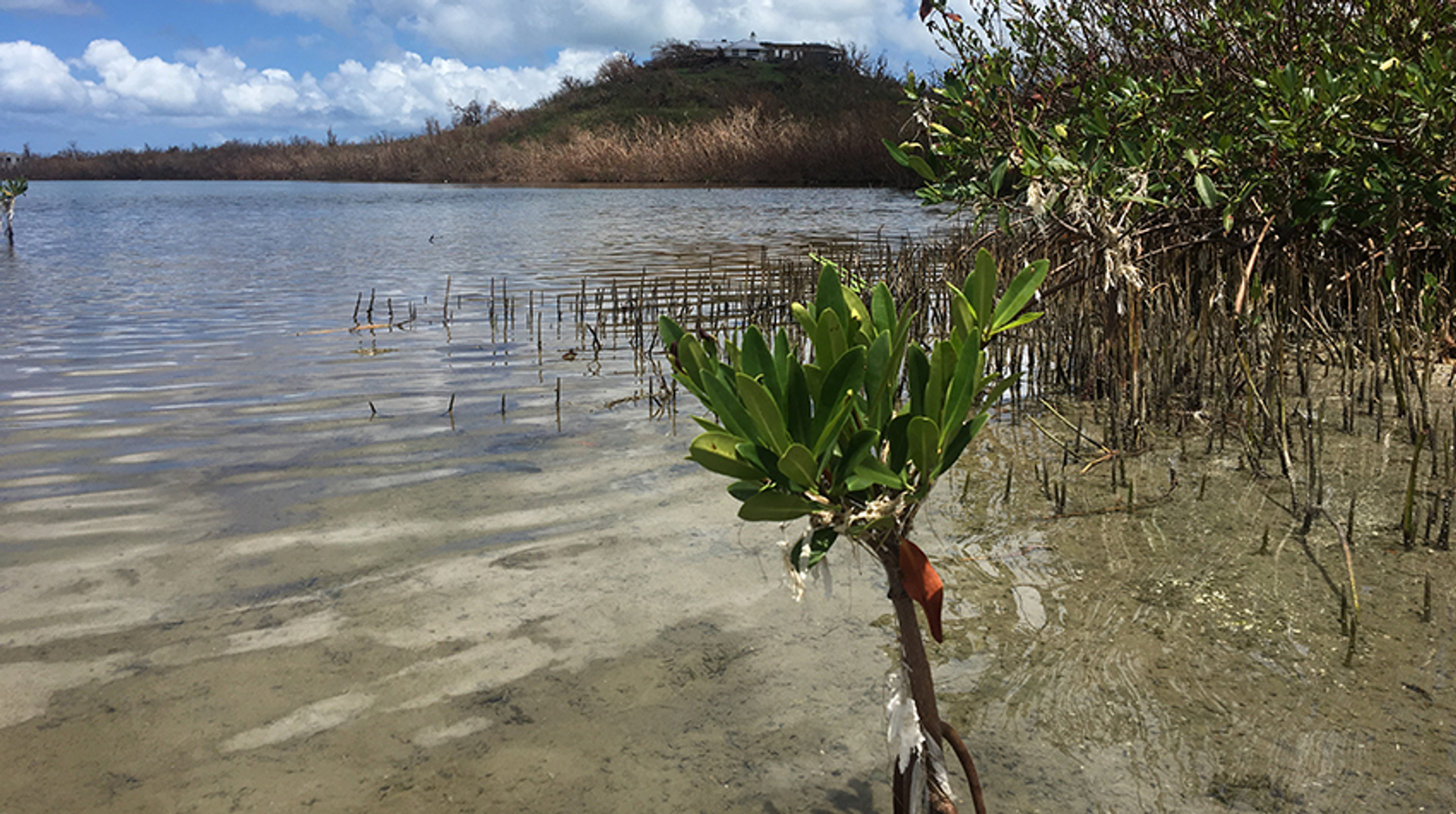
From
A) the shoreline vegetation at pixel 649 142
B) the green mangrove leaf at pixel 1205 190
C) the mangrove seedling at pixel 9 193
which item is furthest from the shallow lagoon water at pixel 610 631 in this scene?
the shoreline vegetation at pixel 649 142

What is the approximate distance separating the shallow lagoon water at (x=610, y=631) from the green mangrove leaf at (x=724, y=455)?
2.83 ft

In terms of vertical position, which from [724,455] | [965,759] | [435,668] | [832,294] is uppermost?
[832,294]

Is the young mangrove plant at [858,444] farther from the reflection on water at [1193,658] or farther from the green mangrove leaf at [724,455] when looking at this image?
the reflection on water at [1193,658]

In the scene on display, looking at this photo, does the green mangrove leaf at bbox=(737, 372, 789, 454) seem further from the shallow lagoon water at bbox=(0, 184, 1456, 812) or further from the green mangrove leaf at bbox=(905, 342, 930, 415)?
the shallow lagoon water at bbox=(0, 184, 1456, 812)

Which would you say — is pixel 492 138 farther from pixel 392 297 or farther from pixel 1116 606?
pixel 1116 606

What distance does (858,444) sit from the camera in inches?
49.8

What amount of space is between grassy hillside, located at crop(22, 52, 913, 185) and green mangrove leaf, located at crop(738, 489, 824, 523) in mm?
29811

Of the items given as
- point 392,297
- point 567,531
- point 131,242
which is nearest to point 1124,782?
point 567,531

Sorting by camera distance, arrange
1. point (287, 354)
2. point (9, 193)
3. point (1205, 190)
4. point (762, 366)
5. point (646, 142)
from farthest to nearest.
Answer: point (646, 142), point (9, 193), point (287, 354), point (1205, 190), point (762, 366)

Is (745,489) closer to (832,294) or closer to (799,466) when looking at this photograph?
(799,466)

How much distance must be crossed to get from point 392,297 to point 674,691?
849 cm

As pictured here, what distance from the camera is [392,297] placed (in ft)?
32.5

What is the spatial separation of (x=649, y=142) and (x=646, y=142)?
0.28m

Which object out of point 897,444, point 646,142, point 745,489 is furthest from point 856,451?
point 646,142
